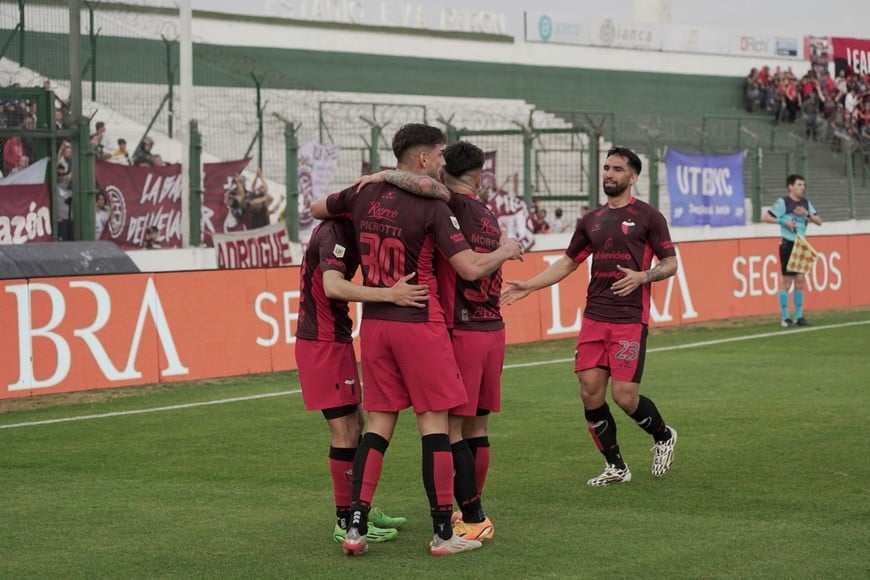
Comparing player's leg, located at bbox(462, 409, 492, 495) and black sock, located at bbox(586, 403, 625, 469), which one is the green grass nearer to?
black sock, located at bbox(586, 403, 625, 469)

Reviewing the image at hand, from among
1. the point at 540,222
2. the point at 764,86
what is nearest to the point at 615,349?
the point at 540,222

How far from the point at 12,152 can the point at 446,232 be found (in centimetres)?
1240

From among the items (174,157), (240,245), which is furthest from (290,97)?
(240,245)

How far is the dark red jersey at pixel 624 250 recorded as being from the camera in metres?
9.32

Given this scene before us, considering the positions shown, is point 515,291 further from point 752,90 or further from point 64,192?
point 752,90

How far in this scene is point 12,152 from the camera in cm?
1791

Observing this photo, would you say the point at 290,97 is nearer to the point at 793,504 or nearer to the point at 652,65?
the point at 652,65

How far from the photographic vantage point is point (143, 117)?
1038 inches

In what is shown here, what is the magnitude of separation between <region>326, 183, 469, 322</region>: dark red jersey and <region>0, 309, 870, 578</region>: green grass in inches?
50.9

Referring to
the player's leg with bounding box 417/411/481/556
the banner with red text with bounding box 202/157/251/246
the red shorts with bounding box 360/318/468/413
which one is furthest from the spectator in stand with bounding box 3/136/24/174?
the player's leg with bounding box 417/411/481/556

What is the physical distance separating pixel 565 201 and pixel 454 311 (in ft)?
66.8

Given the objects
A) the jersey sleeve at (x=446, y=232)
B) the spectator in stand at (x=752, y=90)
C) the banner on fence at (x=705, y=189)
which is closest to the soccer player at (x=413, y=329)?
the jersey sleeve at (x=446, y=232)

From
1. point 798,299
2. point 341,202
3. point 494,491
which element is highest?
point 341,202

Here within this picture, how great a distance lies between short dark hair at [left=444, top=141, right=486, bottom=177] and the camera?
7.49 meters
